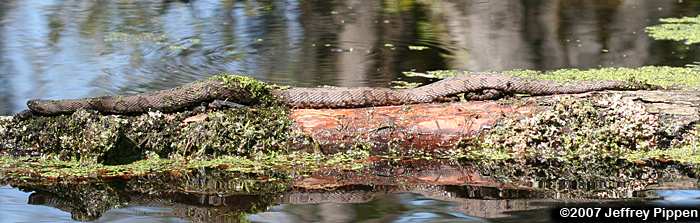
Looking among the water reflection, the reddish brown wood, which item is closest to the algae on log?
the reddish brown wood

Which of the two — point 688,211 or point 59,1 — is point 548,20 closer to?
point 59,1

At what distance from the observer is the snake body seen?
489cm

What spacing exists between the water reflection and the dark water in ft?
0.05

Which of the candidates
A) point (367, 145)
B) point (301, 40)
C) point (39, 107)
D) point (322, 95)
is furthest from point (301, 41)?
point (367, 145)

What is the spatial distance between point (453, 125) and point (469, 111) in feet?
0.35

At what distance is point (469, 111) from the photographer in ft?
15.6

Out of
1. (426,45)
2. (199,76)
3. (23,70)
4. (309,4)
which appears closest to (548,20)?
(426,45)

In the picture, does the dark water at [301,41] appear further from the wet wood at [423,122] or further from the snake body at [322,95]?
the snake body at [322,95]

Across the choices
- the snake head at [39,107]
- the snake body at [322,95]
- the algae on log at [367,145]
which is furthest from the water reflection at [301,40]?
the algae on log at [367,145]

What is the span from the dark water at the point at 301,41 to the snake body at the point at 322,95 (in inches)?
24.5

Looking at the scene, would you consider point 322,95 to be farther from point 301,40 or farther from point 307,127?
point 301,40

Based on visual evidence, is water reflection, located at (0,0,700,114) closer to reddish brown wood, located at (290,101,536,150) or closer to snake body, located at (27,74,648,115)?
snake body, located at (27,74,648,115)

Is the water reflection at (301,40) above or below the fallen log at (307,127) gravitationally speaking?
above

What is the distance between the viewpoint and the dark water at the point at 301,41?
771 centimetres
